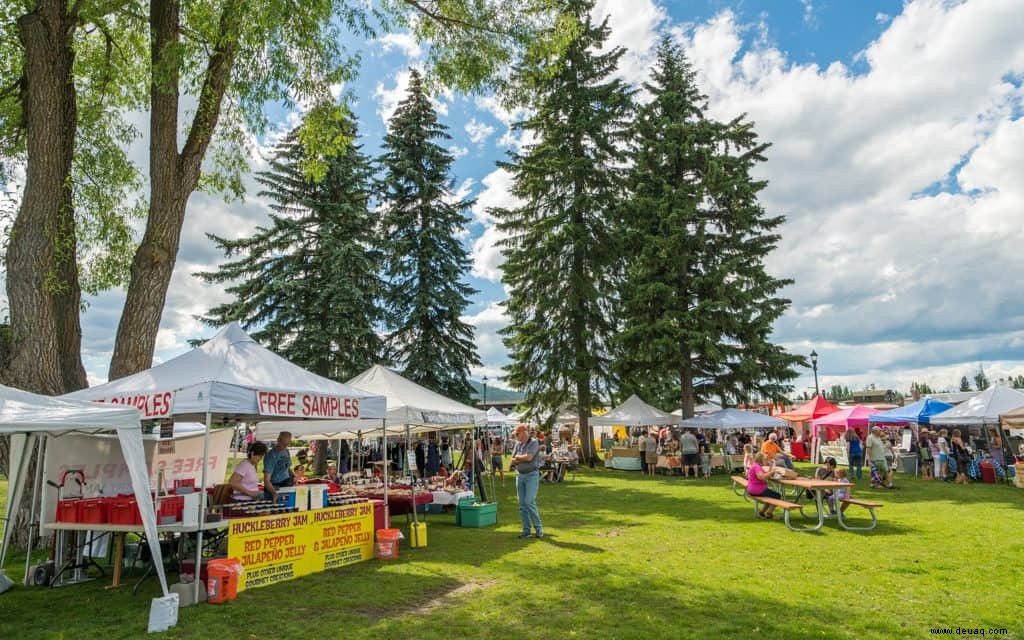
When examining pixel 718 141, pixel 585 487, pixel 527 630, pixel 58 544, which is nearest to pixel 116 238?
pixel 58 544

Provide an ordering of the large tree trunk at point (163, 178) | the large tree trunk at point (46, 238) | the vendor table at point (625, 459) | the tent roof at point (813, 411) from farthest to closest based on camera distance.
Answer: the tent roof at point (813, 411) < the vendor table at point (625, 459) < the large tree trunk at point (163, 178) < the large tree trunk at point (46, 238)

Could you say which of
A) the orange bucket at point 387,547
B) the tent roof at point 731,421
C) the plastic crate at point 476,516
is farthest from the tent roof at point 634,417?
the orange bucket at point 387,547

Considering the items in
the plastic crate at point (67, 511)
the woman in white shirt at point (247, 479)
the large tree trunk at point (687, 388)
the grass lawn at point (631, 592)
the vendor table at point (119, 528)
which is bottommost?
the grass lawn at point (631, 592)

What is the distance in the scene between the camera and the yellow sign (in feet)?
22.5

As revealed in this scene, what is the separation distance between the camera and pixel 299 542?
751 cm

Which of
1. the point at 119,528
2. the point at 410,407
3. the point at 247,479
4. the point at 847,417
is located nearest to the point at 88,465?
the point at 119,528

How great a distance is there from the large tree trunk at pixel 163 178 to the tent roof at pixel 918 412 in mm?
21015

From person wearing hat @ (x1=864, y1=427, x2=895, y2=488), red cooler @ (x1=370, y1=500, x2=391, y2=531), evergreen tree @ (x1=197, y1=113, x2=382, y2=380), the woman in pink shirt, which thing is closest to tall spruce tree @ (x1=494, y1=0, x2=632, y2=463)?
evergreen tree @ (x1=197, y1=113, x2=382, y2=380)

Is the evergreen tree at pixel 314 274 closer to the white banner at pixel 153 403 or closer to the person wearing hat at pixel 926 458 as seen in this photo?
the white banner at pixel 153 403

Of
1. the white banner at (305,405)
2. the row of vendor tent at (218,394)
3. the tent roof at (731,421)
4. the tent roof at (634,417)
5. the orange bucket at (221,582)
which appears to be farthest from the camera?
the tent roof at (634,417)

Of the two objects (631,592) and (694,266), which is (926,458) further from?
(631,592)

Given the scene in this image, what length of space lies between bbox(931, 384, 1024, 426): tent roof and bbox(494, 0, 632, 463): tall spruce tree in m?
10.9

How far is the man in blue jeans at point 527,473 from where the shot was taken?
9516mm

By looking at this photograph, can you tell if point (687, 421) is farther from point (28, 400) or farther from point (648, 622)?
point (28, 400)
